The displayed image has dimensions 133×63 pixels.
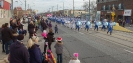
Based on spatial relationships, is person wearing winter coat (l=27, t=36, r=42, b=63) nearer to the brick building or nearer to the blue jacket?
the blue jacket

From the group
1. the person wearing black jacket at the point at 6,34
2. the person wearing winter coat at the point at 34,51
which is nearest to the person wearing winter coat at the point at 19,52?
the person wearing winter coat at the point at 34,51

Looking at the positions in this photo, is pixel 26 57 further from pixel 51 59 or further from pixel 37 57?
pixel 51 59

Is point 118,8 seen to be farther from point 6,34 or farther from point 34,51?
point 34,51

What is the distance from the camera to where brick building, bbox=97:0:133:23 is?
50062 mm

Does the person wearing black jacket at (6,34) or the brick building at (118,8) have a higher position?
the brick building at (118,8)

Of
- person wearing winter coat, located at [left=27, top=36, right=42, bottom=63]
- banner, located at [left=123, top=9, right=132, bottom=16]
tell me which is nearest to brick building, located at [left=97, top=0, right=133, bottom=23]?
banner, located at [left=123, top=9, right=132, bottom=16]

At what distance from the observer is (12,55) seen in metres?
5.00

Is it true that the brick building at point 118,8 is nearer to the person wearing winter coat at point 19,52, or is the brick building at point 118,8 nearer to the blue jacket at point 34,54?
the blue jacket at point 34,54

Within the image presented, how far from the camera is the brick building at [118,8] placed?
50062 mm

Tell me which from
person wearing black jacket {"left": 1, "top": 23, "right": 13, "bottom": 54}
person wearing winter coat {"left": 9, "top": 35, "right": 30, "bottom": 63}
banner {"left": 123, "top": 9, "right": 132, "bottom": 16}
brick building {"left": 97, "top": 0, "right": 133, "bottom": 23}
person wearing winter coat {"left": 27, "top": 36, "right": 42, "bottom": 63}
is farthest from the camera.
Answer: brick building {"left": 97, "top": 0, "right": 133, "bottom": 23}

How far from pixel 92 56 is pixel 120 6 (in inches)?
1863

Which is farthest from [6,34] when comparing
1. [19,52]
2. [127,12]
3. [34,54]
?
[127,12]

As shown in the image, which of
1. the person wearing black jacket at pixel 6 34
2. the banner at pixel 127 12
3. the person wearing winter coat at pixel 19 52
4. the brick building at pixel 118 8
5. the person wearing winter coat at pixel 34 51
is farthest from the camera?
the brick building at pixel 118 8

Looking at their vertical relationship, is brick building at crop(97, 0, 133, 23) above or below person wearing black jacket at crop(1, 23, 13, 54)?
above
